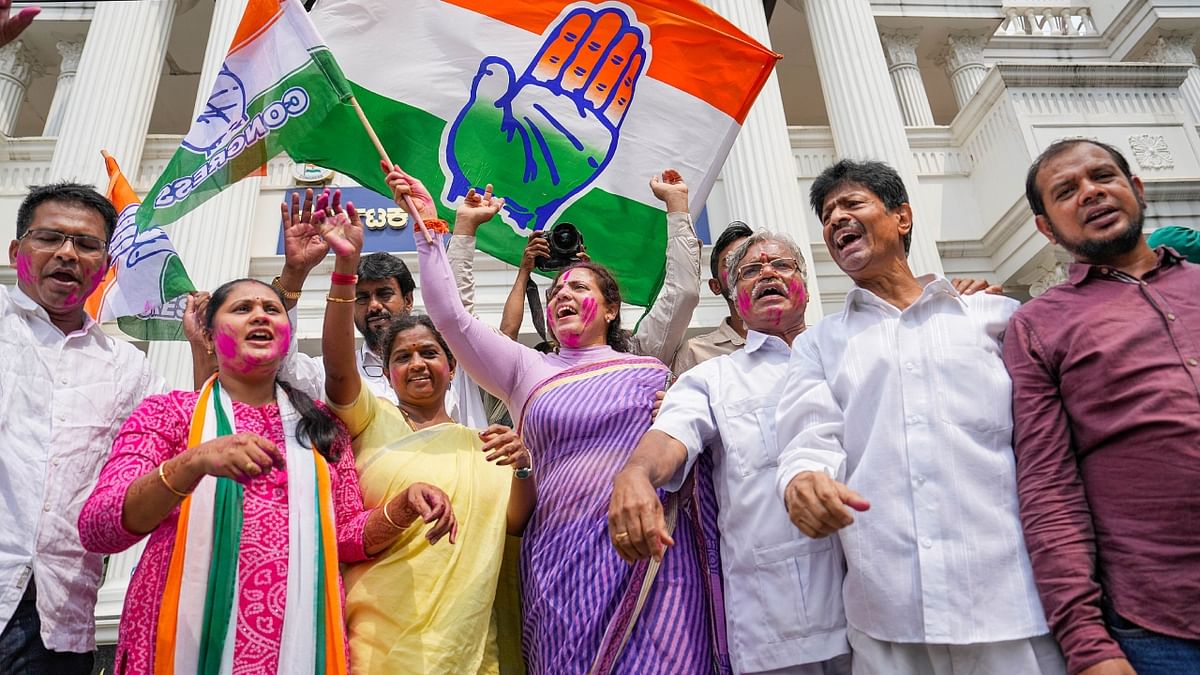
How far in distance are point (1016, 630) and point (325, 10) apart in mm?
3372

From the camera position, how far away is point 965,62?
11.3 metres

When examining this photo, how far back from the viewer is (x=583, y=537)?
1.99 m

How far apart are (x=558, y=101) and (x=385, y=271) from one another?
3.57 feet

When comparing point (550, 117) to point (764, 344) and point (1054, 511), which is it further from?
point (1054, 511)

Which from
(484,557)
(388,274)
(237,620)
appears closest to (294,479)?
(237,620)

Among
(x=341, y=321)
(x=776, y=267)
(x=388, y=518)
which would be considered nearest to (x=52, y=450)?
(x=341, y=321)

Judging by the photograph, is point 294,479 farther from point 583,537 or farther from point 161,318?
point 161,318

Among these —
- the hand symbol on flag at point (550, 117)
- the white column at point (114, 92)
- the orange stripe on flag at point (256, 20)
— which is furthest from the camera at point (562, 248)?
the white column at point (114, 92)

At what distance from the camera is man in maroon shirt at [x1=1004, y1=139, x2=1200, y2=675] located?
4.81 feet

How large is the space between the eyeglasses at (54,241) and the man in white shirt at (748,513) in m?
1.70

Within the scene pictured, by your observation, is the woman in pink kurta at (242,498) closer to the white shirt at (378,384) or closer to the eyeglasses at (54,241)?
the white shirt at (378,384)

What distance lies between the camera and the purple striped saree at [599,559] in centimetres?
186

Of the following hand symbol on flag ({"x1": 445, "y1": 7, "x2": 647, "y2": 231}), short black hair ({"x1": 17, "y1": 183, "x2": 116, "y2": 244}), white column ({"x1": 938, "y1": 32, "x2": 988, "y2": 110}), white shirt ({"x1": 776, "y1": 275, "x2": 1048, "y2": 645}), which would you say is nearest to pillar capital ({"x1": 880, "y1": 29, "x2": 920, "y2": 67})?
white column ({"x1": 938, "y1": 32, "x2": 988, "y2": 110})

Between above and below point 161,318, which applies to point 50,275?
below
